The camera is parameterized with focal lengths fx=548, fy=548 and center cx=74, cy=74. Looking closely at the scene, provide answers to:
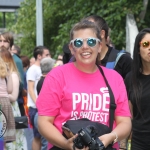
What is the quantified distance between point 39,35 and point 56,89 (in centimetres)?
1109

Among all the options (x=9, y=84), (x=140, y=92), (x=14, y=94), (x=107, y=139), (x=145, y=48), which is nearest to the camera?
(x=107, y=139)

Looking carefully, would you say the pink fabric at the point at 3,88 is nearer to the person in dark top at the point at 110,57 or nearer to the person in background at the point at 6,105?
the person in background at the point at 6,105

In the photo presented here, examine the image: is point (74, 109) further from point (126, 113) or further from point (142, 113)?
point (142, 113)

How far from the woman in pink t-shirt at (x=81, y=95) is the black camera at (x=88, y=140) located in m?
0.11

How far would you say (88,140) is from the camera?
351 centimetres

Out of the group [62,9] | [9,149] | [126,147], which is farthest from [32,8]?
[126,147]

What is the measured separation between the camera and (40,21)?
48.7ft

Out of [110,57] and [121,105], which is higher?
[110,57]

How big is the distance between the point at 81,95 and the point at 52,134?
1.10ft

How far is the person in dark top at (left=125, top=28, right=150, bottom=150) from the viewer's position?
16.9 feet

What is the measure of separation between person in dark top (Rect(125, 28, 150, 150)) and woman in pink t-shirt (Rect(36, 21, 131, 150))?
1.18 m

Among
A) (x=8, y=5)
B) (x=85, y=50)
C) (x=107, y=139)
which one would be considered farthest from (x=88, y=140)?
(x=8, y=5)

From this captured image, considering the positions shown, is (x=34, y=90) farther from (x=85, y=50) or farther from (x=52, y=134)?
(x=52, y=134)

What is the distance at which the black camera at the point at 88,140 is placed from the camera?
3.50m
